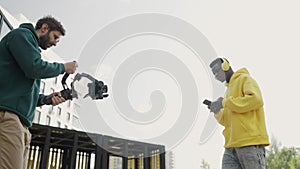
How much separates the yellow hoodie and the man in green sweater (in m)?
0.88

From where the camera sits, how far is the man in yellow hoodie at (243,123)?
134 cm

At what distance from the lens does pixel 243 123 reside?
1.41m

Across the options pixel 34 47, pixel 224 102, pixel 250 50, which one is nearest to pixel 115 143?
pixel 250 50

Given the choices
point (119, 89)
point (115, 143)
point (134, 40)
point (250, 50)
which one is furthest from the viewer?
point (250, 50)

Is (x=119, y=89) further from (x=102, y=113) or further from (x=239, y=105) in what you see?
(x=239, y=105)

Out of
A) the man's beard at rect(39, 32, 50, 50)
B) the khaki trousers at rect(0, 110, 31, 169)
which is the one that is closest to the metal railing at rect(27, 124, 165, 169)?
the man's beard at rect(39, 32, 50, 50)

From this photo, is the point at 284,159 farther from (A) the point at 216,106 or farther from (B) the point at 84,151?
(A) the point at 216,106

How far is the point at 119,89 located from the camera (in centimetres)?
252

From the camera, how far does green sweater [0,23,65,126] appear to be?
104 centimetres

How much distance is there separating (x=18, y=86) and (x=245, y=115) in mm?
1077

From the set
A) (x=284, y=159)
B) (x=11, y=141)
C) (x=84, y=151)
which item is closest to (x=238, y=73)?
(x=11, y=141)

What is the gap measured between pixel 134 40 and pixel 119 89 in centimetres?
73

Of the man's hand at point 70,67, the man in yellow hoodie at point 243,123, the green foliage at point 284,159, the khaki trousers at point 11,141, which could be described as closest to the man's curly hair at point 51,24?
the man's hand at point 70,67

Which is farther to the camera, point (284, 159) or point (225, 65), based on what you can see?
point (284, 159)
